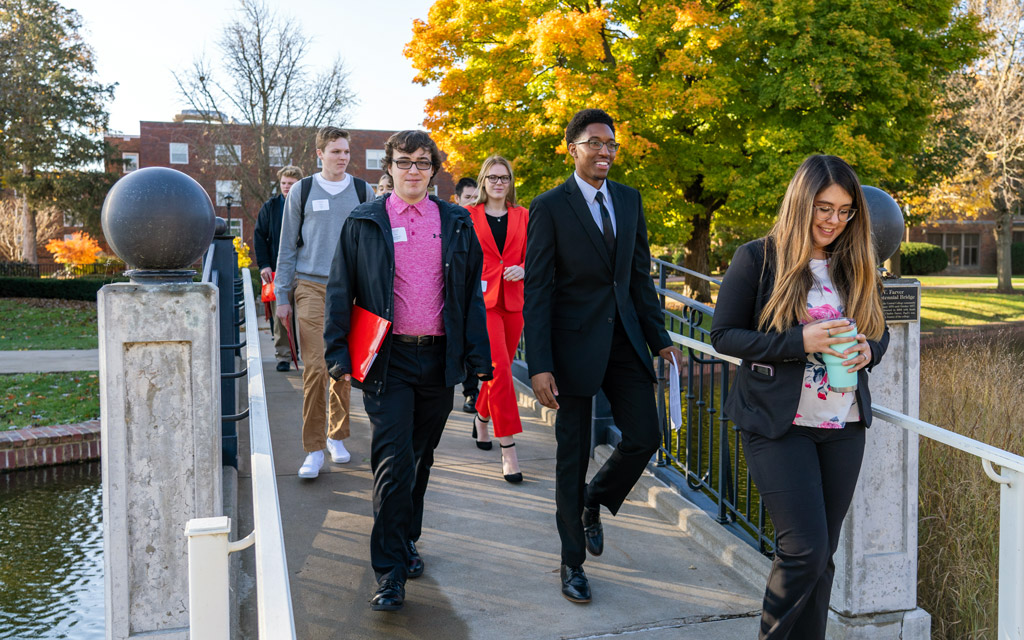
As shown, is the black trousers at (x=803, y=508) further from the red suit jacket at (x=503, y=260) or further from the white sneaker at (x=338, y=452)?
the white sneaker at (x=338, y=452)

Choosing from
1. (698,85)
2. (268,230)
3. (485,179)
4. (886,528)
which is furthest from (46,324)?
(886,528)

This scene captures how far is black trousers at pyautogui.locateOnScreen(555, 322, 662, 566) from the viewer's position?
139 inches

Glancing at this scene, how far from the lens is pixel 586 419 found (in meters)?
3.60

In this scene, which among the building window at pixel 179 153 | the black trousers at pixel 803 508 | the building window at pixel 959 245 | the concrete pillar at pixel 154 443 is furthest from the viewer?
the building window at pixel 959 245

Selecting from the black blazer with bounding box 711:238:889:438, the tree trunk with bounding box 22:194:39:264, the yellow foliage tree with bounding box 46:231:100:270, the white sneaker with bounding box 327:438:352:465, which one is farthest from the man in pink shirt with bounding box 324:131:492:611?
the tree trunk with bounding box 22:194:39:264

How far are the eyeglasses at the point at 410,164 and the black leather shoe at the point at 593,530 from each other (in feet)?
5.79

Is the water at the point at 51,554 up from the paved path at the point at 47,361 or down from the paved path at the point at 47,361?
down

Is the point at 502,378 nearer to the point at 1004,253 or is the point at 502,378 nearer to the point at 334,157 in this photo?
the point at 334,157

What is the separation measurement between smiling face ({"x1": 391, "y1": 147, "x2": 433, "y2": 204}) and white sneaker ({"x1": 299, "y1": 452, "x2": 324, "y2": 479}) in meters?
2.14

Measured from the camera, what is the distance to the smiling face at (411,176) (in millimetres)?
3566

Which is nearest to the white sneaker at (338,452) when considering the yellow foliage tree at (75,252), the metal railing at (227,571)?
the metal railing at (227,571)

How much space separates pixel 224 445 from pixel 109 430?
7.50ft

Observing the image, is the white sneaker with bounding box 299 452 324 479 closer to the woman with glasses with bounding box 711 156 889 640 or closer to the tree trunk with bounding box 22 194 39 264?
the woman with glasses with bounding box 711 156 889 640

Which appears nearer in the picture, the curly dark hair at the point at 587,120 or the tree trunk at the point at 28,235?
the curly dark hair at the point at 587,120
